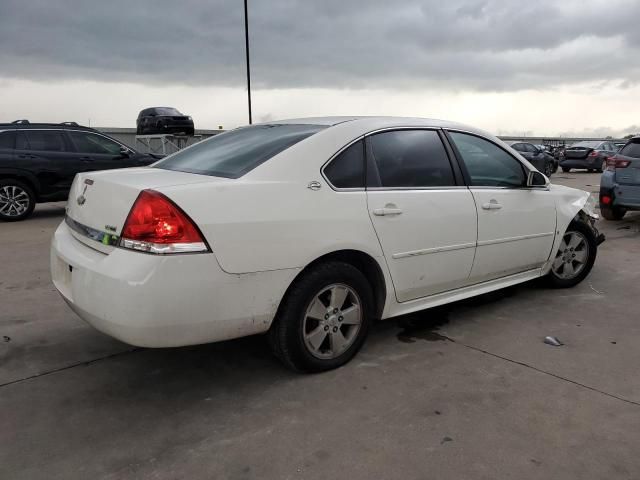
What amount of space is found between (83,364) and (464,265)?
101 inches

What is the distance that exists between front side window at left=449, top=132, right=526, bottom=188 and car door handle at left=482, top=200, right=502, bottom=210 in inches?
5.6

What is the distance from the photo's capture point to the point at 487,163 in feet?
13.4

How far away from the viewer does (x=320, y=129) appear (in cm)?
326

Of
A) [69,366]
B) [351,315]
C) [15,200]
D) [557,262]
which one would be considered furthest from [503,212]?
[15,200]

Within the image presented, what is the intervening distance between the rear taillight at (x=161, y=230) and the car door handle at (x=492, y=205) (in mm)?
2163

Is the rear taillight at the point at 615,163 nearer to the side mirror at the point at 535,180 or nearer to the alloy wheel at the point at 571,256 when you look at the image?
the alloy wheel at the point at 571,256

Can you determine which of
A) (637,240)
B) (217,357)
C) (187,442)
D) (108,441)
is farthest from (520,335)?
(637,240)

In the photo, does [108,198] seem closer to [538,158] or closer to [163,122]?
Answer: [163,122]

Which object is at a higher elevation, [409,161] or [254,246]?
[409,161]

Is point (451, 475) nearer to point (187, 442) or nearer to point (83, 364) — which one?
point (187, 442)

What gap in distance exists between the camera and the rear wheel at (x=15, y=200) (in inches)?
357

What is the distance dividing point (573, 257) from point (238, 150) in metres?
3.32

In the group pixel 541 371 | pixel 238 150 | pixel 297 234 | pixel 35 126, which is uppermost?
pixel 35 126

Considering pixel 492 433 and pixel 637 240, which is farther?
pixel 637 240
